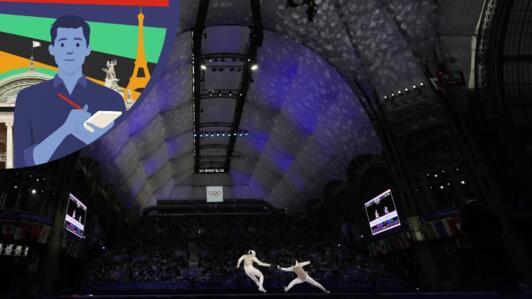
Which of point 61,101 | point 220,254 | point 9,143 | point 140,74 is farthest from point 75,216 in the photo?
point 140,74

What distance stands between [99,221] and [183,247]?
804cm

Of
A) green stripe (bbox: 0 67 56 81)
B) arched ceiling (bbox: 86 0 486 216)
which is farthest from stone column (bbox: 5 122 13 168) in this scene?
arched ceiling (bbox: 86 0 486 216)

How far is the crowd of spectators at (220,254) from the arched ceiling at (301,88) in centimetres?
449

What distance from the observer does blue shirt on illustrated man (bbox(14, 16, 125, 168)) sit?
12297mm

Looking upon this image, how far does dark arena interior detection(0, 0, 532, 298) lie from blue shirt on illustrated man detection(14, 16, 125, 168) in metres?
5.74

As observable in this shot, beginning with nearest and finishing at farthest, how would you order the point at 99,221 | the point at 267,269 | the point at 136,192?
the point at 267,269 < the point at 99,221 < the point at 136,192

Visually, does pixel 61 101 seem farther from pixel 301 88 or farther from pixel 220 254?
pixel 220 254

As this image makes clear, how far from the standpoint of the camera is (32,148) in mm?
12625

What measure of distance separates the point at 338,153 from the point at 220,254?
1223 centimetres

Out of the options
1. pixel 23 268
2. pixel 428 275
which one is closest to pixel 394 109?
pixel 428 275

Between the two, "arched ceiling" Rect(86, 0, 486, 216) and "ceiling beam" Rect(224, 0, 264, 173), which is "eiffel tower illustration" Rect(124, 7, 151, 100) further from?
"ceiling beam" Rect(224, 0, 264, 173)

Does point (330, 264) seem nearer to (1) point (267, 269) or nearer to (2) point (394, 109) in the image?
(1) point (267, 269)

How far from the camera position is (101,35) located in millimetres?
13172

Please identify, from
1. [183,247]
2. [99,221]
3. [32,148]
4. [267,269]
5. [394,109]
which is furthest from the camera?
[183,247]
